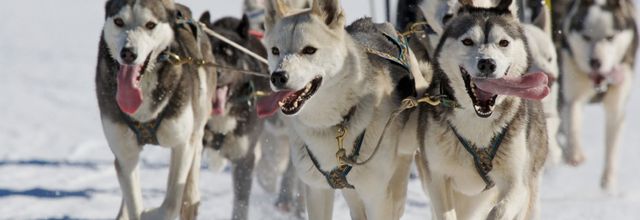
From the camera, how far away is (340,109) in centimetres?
401

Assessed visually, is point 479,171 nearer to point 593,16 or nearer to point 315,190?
point 315,190

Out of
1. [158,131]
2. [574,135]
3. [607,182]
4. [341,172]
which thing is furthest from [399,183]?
[574,135]

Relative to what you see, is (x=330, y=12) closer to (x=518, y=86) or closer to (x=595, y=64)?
(x=518, y=86)

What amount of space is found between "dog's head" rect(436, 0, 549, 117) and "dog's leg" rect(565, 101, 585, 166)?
373 cm

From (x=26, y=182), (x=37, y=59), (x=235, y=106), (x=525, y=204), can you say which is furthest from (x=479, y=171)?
(x=37, y=59)

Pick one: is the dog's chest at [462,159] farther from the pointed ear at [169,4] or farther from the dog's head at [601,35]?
the dog's head at [601,35]

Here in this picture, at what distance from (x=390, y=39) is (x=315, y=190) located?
66cm

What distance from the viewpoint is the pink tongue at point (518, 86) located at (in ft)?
12.1

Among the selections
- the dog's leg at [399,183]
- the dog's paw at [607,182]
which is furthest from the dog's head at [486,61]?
the dog's paw at [607,182]

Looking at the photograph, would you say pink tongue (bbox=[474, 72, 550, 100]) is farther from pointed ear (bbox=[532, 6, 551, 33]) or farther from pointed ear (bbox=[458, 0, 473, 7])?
pointed ear (bbox=[532, 6, 551, 33])

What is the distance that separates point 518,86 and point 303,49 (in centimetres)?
71

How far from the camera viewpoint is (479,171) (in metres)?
3.87

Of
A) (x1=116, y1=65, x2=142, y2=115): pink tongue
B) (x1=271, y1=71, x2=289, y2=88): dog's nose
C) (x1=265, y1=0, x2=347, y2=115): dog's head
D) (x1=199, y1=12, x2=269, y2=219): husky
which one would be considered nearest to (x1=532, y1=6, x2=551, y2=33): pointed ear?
(x1=199, y1=12, x2=269, y2=219): husky

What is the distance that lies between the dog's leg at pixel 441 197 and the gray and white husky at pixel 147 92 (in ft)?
4.24
